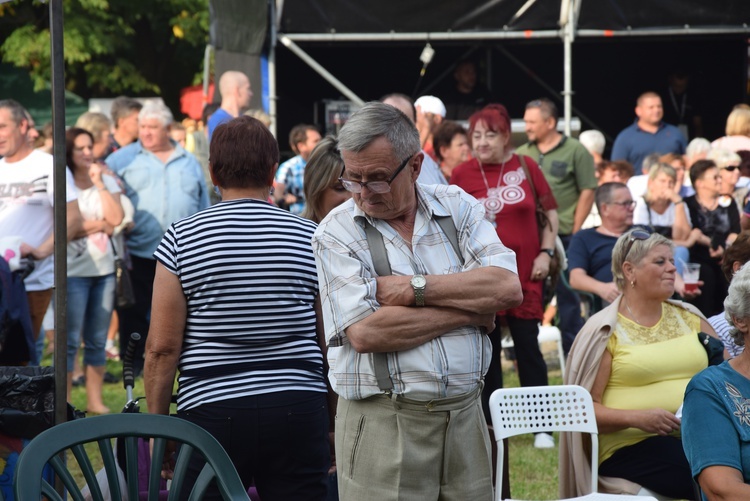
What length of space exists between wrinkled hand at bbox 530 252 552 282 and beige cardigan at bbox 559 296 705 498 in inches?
47.5

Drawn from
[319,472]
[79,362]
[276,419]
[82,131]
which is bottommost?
[79,362]

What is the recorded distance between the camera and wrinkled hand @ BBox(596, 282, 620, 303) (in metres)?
6.46

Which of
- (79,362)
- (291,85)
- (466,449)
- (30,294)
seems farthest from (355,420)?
(291,85)

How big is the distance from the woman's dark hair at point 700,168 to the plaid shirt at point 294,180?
10.5 feet

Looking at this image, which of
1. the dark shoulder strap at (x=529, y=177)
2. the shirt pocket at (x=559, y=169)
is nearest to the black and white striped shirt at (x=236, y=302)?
the dark shoulder strap at (x=529, y=177)

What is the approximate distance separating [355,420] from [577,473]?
6.16ft

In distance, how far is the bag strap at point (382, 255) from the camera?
9.30 ft

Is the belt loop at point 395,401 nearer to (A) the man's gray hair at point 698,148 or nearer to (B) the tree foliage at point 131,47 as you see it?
(A) the man's gray hair at point 698,148

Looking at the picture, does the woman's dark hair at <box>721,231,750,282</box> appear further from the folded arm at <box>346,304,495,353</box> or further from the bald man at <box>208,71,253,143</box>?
the bald man at <box>208,71,253,143</box>

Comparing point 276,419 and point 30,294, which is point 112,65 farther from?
point 276,419

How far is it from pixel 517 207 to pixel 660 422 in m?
1.84

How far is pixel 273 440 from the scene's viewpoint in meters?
3.25

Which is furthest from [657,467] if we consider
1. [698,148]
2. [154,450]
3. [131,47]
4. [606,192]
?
[131,47]

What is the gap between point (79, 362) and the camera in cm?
859
